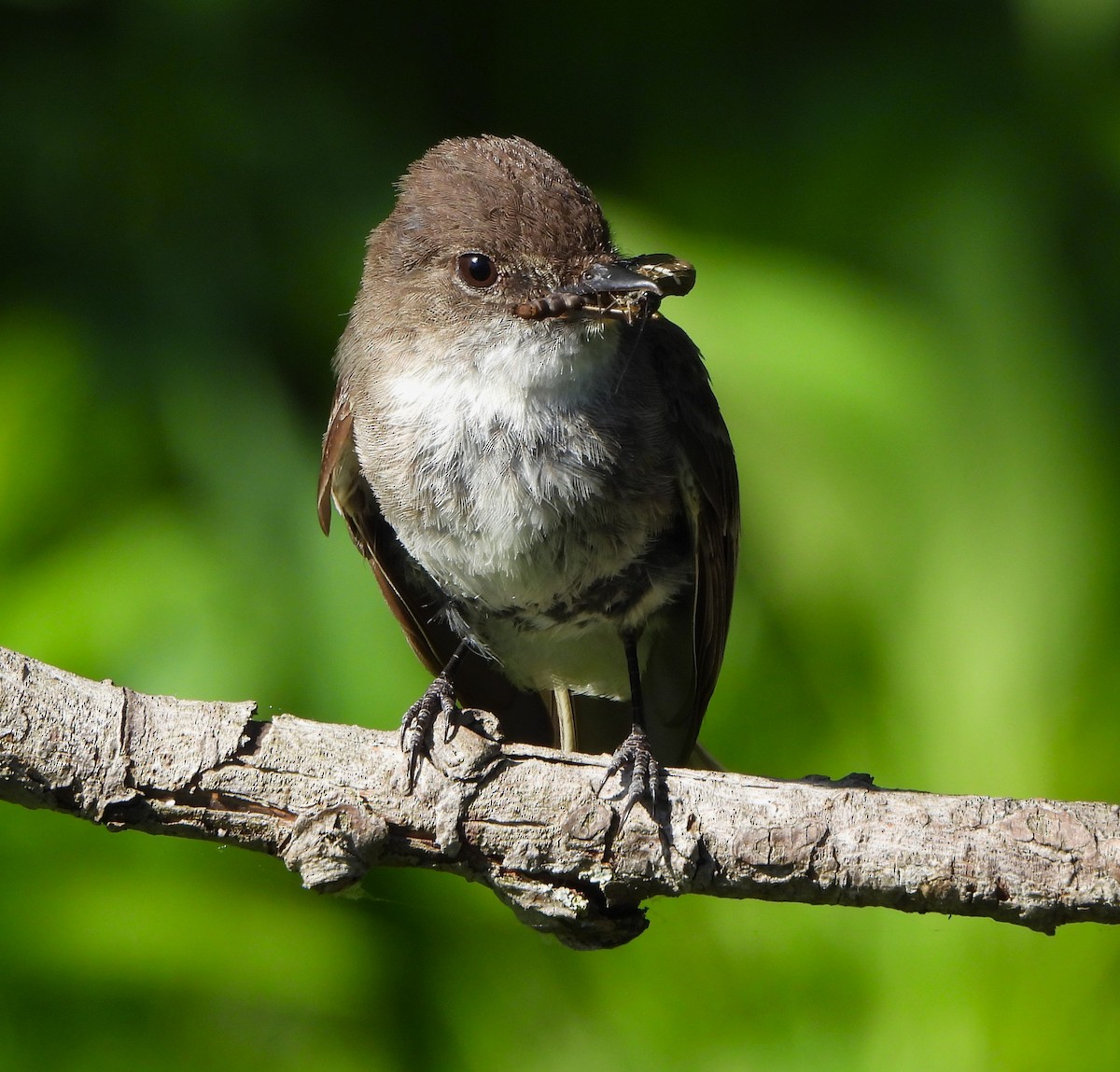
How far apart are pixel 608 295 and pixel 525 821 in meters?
1.07

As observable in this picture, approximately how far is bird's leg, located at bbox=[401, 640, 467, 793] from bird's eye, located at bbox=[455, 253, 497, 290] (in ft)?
3.13

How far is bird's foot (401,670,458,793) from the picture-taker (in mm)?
2492

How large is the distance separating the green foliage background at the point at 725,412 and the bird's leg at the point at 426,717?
41cm

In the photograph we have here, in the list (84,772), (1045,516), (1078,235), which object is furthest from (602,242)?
(1078,235)

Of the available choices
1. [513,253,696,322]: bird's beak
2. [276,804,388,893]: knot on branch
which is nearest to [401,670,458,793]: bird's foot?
[276,804,388,893]: knot on branch

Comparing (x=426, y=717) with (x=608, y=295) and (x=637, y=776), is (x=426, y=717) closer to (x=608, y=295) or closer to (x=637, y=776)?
(x=637, y=776)

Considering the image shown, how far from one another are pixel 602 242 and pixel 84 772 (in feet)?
4.97

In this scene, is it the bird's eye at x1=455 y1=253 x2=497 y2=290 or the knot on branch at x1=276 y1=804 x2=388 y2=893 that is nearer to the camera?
the knot on branch at x1=276 y1=804 x2=388 y2=893

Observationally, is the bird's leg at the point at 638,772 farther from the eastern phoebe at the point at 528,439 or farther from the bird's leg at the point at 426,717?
the bird's leg at the point at 426,717

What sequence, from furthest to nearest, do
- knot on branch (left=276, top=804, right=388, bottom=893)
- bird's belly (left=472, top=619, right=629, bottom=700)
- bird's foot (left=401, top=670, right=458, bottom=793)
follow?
bird's belly (left=472, top=619, right=629, bottom=700)
bird's foot (left=401, top=670, right=458, bottom=793)
knot on branch (left=276, top=804, right=388, bottom=893)

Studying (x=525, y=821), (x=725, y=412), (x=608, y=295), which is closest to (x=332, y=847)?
(x=525, y=821)

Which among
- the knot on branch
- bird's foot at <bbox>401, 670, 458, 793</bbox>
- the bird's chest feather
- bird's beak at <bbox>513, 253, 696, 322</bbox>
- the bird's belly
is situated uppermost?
bird's beak at <bbox>513, 253, 696, 322</bbox>

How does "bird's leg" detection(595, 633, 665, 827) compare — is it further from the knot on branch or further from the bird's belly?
the knot on branch

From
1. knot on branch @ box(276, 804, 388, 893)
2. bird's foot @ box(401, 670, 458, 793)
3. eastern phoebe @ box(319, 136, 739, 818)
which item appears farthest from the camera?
eastern phoebe @ box(319, 136, 739, 818)
